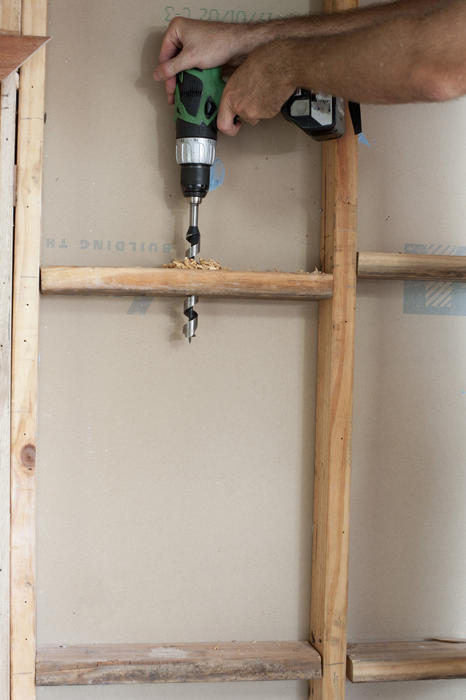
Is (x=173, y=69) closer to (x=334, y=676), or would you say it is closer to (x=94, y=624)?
(x=94, y=624)

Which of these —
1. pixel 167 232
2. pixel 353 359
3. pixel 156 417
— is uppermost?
pixel 167 232

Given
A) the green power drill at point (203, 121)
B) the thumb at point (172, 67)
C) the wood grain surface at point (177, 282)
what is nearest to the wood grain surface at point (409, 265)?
the wood grain surface at point (177, 282)

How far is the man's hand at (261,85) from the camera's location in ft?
4.05

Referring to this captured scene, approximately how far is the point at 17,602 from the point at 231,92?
1036mm

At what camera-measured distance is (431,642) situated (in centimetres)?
151

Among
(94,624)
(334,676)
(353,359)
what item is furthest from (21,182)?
(334,676)

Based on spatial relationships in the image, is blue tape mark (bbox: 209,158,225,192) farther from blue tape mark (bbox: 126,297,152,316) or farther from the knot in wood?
the knot in wood

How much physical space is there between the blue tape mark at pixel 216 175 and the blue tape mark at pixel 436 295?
45cm

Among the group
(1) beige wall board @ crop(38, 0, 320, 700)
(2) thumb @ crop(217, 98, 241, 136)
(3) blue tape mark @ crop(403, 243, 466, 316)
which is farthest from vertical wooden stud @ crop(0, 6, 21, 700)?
(3) blue tape mark @ crop(403, 243, 466, 316)

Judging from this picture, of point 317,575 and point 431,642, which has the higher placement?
point 317,575

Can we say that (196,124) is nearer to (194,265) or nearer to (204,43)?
(204,43)

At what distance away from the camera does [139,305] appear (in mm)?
1434

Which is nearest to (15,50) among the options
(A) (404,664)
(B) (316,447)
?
(B) (316,447)

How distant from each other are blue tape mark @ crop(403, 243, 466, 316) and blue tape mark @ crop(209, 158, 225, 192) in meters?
0.45
